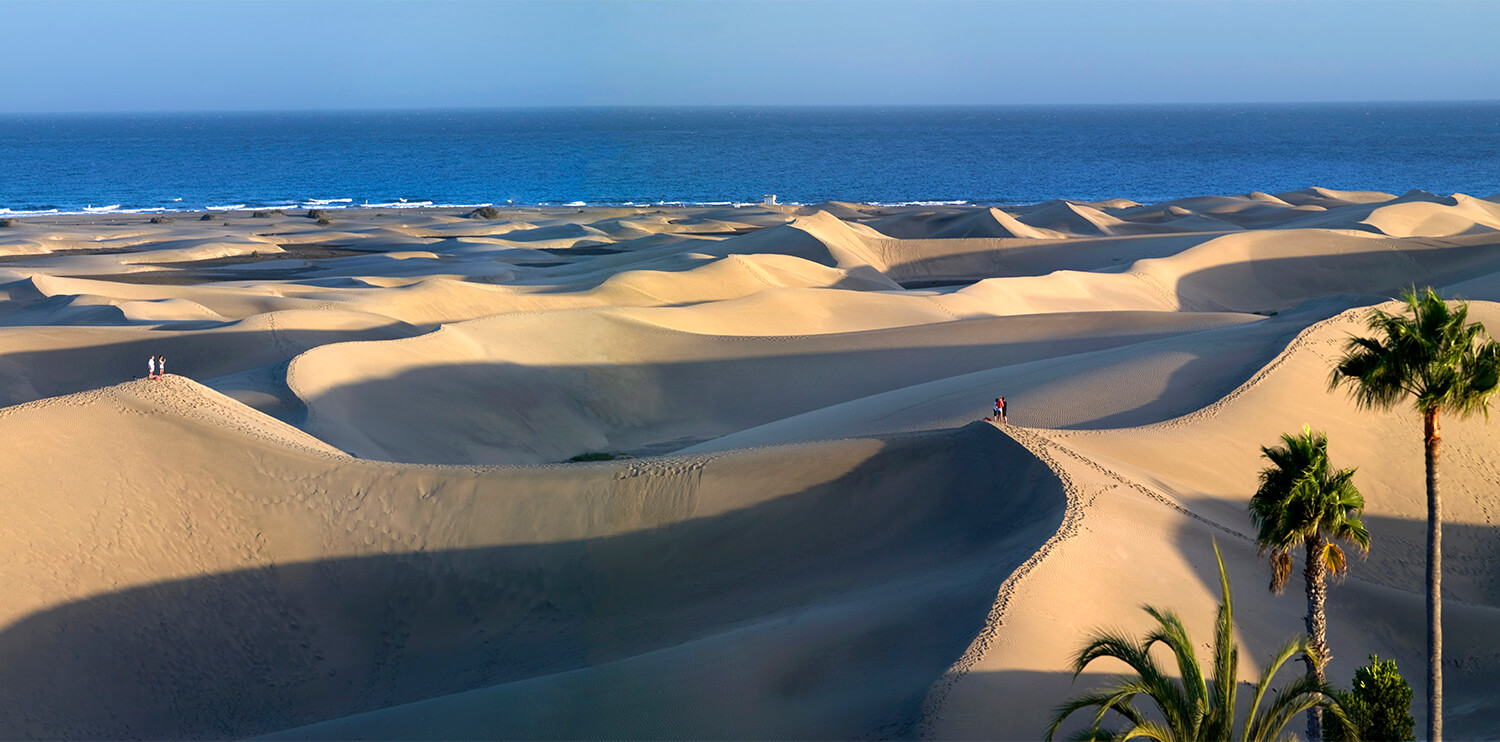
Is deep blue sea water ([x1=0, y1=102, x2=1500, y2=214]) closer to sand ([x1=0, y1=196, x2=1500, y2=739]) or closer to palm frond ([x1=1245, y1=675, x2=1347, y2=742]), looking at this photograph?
sand ([x1=0, y1=196, x2=1500, y2=739])

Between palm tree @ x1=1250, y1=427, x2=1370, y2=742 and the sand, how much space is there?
6.38ft

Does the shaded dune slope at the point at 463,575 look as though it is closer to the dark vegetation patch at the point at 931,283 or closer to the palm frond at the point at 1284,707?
the palm frond at the point at 1284,707

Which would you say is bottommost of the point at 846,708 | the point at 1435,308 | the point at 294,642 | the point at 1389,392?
the point at 294,642

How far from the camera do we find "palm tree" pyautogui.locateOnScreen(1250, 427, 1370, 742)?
947 centimetres

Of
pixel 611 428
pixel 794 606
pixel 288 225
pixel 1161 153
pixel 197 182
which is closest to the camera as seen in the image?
pixel 794 606

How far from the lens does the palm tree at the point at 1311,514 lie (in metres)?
9.47

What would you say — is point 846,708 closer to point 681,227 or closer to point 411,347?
point 411,347

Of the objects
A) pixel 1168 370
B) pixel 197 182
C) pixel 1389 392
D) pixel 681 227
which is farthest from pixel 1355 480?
pixel 197 182

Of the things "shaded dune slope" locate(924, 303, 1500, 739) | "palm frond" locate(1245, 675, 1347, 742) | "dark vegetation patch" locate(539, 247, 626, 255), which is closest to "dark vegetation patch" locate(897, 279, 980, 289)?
"dark vegetation patch" locate(539, 247, 626, 255)

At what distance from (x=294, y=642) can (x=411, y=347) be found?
1310cm

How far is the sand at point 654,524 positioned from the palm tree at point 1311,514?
1.94 meters

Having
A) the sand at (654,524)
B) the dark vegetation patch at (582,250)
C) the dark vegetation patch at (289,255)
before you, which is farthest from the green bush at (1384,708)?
the dark vegetation patch at (289,255)

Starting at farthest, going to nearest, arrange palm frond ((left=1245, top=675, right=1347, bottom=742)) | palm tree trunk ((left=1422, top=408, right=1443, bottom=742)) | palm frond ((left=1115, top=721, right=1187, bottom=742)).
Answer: palm tree trunk ((left=1422, top=408, right=1443, bottom=742)) → palm frond ((left=1245, top=675, right=1347, bottom=742)) → palm frond ((left=1115, top=721, right=1187, bottom=742))

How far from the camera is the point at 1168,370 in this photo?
2227 cm
